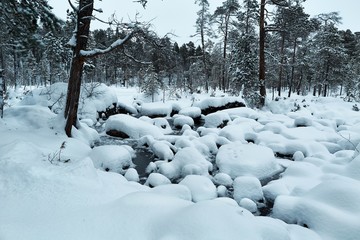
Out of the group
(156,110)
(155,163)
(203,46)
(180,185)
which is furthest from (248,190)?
(203,46)

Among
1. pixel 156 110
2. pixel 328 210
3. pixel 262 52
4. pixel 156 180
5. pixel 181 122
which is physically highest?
pixel 262 52

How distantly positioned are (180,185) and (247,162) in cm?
258

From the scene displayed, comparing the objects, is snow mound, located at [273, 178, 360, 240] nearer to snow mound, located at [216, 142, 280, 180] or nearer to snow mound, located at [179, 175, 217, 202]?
snow mound, located at [179, 175, 217, 202]

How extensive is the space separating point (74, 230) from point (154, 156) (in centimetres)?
517

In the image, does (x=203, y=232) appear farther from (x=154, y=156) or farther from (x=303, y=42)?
(x=303, y=42)

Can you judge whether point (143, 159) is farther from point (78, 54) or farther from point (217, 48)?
point (217, 48)

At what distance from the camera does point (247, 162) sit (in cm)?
664

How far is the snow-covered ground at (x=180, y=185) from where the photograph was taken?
2891 mm

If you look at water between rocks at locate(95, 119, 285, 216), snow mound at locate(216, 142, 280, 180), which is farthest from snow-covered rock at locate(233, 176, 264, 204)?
snow mound at locate(216, 142, 280, 180)

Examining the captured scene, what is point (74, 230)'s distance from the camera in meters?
2.76

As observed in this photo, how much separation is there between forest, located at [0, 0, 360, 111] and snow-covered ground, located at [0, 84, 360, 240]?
255cm

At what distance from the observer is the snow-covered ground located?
289cm

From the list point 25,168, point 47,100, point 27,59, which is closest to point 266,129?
point 25,168

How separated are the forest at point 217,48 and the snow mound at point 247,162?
3.21 m
